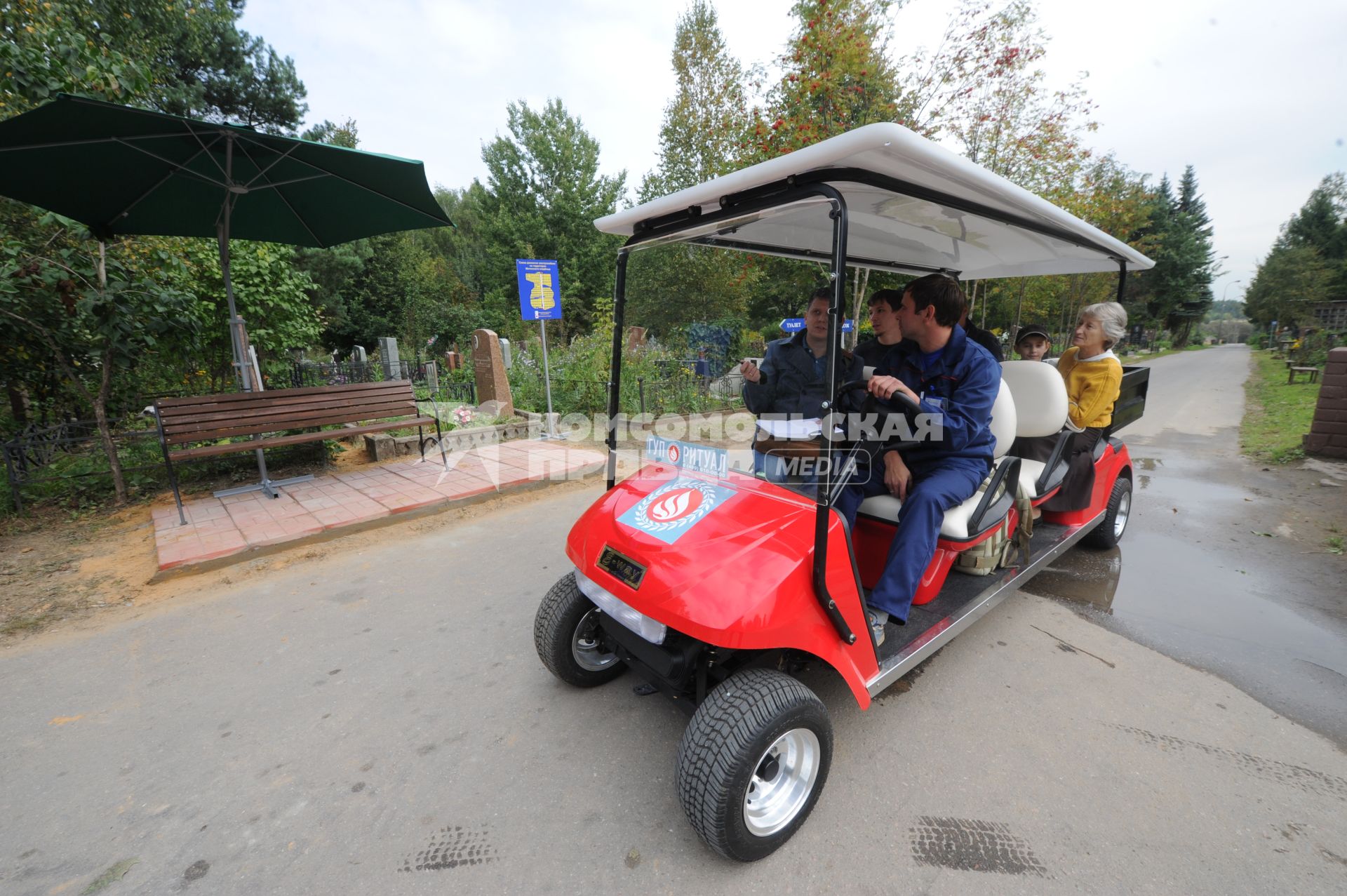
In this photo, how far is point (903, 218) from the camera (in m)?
2.56

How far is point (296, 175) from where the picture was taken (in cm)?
466

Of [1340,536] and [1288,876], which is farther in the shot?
[1340,536]

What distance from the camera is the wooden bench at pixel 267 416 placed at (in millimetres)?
4613

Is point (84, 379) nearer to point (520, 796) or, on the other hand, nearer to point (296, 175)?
point (296, 175)

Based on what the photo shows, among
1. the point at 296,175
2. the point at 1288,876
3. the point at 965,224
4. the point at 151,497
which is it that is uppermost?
the point at 296,175

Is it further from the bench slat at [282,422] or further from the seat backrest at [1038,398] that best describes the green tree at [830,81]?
the bench slat at [282,422]

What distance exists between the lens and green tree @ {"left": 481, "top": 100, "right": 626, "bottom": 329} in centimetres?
2314

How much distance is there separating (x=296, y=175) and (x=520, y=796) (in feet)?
17.7

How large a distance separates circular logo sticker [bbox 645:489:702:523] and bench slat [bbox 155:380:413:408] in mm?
4964

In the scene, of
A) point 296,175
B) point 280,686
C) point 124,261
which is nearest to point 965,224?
point 280,686

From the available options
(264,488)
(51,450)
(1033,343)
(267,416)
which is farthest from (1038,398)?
(51,450)

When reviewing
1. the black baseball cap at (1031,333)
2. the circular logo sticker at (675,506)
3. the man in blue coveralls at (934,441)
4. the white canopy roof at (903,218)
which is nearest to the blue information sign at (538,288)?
the white canopy roof at (903,218)

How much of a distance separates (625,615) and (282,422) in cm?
508

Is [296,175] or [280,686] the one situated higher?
[296,175]
